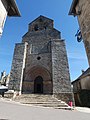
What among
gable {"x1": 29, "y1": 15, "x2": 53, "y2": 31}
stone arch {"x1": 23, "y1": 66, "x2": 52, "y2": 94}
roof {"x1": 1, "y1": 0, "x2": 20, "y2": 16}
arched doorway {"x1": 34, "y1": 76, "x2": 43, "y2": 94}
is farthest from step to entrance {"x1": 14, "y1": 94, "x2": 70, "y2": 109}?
gable {"x1": 29, "y1": 15, "x2": 53, "y2": 31}

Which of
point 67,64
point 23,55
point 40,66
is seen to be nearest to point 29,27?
point 23,55

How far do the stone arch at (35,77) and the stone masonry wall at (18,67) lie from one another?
3.23 feet

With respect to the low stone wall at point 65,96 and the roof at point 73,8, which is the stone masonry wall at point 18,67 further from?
the roof at point 73,8

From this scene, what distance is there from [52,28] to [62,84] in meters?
10.0

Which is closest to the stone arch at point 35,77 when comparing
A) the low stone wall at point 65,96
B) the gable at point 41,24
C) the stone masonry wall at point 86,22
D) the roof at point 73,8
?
the low stone wall at point 65,96

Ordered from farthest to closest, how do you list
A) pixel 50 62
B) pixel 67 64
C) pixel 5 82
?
1. pixel 5 82
2. pixel 50 62
3. pixel 67 64

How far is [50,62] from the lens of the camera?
14609 millimetres

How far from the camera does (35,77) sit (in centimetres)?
1510

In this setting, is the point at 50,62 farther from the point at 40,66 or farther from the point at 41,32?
the point at 41,32

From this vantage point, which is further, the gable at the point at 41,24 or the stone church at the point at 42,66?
the gable at the point at 41,24

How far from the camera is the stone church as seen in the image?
1290cm

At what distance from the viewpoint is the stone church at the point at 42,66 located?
12.9 metres

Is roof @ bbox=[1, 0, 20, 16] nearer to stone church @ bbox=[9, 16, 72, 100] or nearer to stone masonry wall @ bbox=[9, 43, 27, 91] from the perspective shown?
stone church @ bbox=[9, 16, 72, 100]

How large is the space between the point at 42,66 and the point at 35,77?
1982 millimetres
